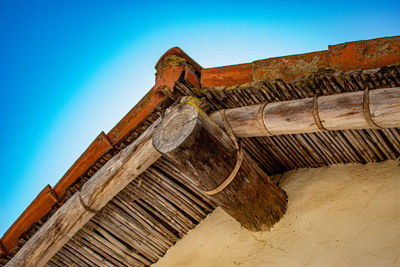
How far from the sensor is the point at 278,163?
2.34 meters

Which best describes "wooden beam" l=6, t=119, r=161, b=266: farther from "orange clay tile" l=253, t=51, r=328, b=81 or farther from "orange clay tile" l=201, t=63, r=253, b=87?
"orange clay tile" l=253, t=51, r=328, b=81

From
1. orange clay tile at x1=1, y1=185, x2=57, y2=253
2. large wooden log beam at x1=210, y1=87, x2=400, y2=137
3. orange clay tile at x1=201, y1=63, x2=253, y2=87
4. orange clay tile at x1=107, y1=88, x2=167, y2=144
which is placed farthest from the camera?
orange clay tile at x1=1, y1=185, x2=57, y2=253

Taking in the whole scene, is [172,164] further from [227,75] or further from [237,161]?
[227,75]

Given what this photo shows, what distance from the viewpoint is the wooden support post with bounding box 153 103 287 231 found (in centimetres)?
170

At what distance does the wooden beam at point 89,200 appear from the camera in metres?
2.10

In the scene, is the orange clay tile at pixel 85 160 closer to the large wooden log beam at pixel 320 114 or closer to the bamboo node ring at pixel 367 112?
the large wooden log beam at pixel 320 114

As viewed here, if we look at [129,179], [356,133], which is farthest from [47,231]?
[356,133]

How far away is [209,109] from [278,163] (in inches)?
25.0

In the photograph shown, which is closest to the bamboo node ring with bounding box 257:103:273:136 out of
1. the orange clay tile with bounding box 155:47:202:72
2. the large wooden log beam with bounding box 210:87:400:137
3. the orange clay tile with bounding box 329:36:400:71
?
the large wooden log beam with bounding box 210:87:400:137

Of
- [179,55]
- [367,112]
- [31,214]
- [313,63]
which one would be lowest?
[367,112]

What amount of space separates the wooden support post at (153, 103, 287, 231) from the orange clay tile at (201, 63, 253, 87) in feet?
0.80

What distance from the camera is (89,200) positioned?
7.21ft

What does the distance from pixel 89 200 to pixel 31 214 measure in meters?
0.56

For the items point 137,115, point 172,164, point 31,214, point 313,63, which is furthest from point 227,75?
point 31,214
